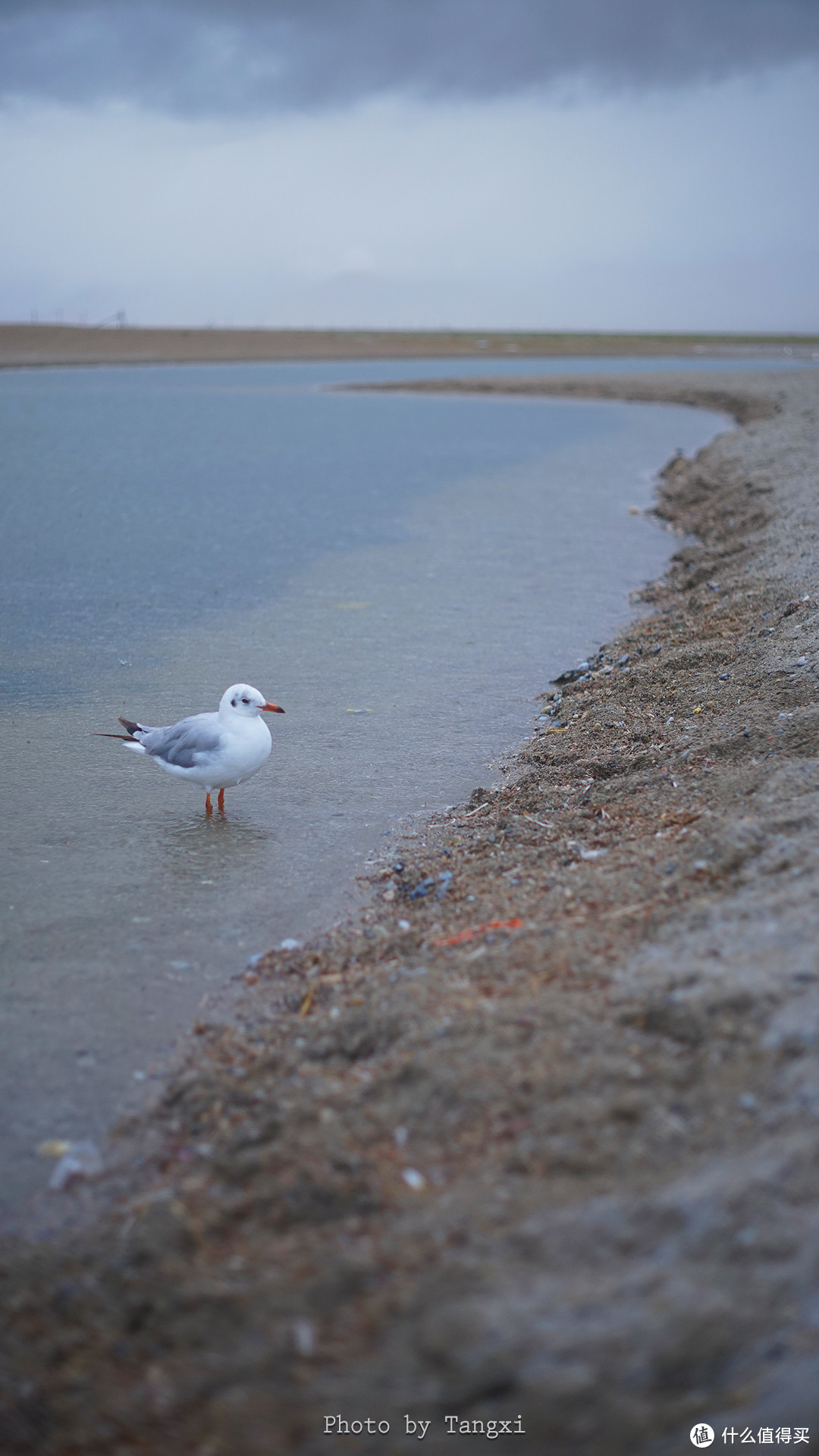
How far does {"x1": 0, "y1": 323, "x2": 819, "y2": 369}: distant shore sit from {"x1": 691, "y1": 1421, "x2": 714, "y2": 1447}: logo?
52309 mm

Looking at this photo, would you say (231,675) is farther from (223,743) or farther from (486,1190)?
(486,1190)

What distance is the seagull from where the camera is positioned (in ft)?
18.0

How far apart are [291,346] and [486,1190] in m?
74.2

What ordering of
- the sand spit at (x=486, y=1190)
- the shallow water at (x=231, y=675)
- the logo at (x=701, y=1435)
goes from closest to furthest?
1. the logo at (x=701, y=1435)
2. the sand spit at (x=486, y=1190)
3. the shallow water at (x=231, y=675)

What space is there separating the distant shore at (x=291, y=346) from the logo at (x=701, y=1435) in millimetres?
52309

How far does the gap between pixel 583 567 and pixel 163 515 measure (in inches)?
233

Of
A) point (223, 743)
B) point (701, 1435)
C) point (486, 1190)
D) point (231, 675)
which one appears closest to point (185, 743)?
point (223, 743)

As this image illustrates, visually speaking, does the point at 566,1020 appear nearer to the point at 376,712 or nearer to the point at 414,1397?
the point at 414,1397

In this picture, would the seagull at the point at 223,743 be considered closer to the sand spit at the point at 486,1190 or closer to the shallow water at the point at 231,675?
the shallow water at the point at 231,675

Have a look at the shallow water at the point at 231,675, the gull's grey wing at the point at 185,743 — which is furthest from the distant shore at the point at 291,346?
the gull's grey wing at the point at 185,743

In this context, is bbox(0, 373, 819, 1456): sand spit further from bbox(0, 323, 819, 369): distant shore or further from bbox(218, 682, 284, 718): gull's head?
bbox(0, 323, 819, 369): distant shore

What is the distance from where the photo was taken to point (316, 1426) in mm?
2270

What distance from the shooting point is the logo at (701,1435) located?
6.91ft

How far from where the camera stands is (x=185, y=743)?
18.2 feet
